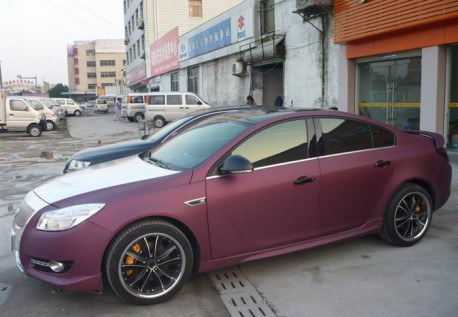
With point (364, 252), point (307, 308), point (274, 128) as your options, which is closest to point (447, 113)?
point (364, 252)

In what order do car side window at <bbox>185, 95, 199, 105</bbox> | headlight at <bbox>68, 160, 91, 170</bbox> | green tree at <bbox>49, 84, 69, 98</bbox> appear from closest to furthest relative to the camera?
headlight at <bbox>68, 160, 91, 170</bbox>, car side window at <bbox>185, 95, 199, 105</bbox>, green tree at <bbox>49, 84, 69, 98</bbox>

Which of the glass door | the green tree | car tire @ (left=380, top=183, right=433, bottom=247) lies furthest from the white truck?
the green tree

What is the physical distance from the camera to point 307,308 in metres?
3.69

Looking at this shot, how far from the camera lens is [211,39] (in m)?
23.4

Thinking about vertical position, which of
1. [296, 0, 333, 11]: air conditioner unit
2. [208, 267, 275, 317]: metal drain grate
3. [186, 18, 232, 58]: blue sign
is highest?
[186, 18, 232, 58]: blue sign

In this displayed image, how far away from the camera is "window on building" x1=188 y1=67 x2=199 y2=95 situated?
27.3m

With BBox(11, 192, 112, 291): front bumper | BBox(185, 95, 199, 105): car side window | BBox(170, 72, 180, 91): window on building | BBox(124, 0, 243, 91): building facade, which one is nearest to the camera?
BBox(11, 192, 112, 291): front bumper

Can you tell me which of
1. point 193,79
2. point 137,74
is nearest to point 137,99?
point 193,79

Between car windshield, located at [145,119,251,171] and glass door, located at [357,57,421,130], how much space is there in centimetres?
730

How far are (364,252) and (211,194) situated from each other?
6.32ft

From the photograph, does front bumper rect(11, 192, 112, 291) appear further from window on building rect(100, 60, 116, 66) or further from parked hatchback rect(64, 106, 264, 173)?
window on building rect(100, 60, 116, 66)

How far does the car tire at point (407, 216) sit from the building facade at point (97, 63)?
114178 mm

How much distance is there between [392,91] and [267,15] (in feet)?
26.0

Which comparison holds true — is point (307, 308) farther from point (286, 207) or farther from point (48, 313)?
point (48, 313)
